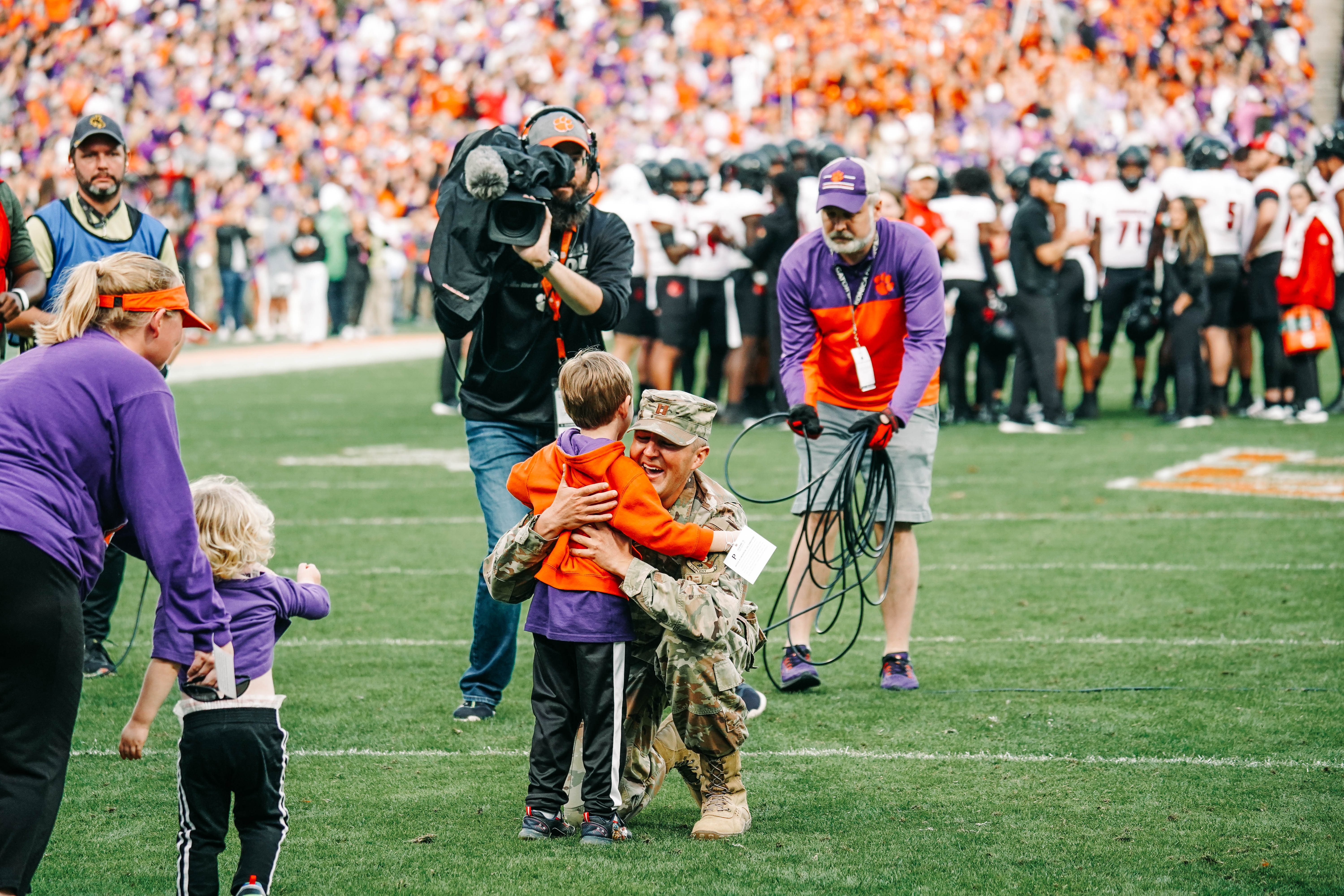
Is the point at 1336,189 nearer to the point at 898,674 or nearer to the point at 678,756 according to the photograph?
the point at 898,674

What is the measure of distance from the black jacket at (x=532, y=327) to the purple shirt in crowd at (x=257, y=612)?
1.71 m

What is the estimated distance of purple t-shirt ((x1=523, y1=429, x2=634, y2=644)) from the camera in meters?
4.40

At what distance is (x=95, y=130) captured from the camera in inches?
260

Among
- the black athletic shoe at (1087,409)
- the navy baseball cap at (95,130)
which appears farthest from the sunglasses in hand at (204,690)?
the black athletic shoe at (1087,409)

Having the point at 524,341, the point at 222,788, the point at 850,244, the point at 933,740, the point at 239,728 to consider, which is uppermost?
the point at 850,244

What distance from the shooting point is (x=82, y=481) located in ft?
11.6

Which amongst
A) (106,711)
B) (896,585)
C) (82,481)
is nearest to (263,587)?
(82,481)

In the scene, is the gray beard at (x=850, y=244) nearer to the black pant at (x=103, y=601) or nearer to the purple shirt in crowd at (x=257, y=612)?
the purple shirt in crowd at (x=257, y=612)

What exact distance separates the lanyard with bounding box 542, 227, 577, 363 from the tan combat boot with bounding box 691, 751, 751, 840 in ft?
5.66

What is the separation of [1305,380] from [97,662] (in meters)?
11.0

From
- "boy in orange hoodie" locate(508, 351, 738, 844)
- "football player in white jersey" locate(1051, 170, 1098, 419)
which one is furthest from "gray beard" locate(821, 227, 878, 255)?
"football player in white jersey" locate(1051, 170, 1098, 419)

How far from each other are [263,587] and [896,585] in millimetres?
2998

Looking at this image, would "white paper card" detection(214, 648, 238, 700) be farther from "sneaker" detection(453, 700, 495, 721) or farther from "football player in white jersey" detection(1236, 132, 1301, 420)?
"football player in white jersey" detection(1236, 132, 1301, 420)

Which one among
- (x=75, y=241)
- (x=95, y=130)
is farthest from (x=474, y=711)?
(x=95, y=130)
